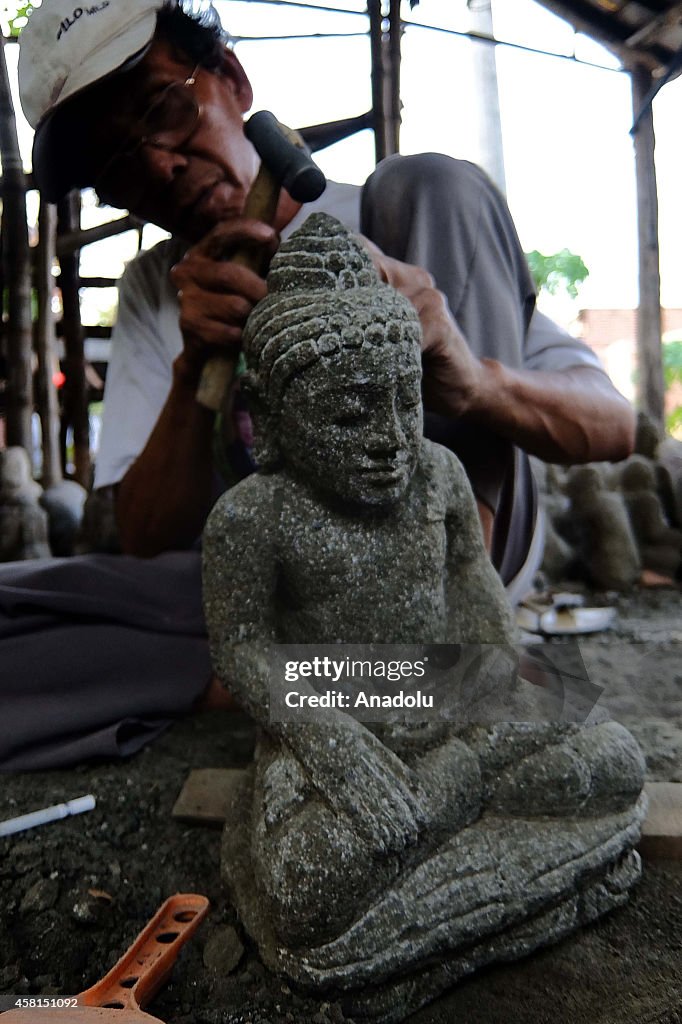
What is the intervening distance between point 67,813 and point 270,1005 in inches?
29.0

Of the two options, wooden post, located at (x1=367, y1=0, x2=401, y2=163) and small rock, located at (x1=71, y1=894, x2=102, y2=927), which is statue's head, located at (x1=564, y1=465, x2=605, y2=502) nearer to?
wooden post, located at (x1=367, y1=0, x2=401, y2=163)

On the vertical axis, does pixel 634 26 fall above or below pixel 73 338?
above

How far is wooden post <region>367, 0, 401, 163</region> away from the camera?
1700mm

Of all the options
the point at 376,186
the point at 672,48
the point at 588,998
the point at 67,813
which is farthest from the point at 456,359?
the point at 67,813

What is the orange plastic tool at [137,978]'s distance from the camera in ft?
3.24

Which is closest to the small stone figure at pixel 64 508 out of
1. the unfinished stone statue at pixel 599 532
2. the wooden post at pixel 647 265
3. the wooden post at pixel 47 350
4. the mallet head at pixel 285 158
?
the wooden post at pixel 47 350

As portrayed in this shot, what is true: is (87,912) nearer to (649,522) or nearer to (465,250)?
(465,250)

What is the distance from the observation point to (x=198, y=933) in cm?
132

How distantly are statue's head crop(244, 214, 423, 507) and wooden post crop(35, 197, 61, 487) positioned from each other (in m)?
1.25

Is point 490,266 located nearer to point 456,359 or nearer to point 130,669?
point 456,359

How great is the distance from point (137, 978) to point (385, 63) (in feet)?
6.21

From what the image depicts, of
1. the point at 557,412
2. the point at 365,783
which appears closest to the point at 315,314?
the point at 557,412

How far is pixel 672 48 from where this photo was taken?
1663 millimetres

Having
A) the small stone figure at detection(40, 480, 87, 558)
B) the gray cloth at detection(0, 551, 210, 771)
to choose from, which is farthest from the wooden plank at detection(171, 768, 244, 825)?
the small stone figure at detection(40, 480, 87, 558)
